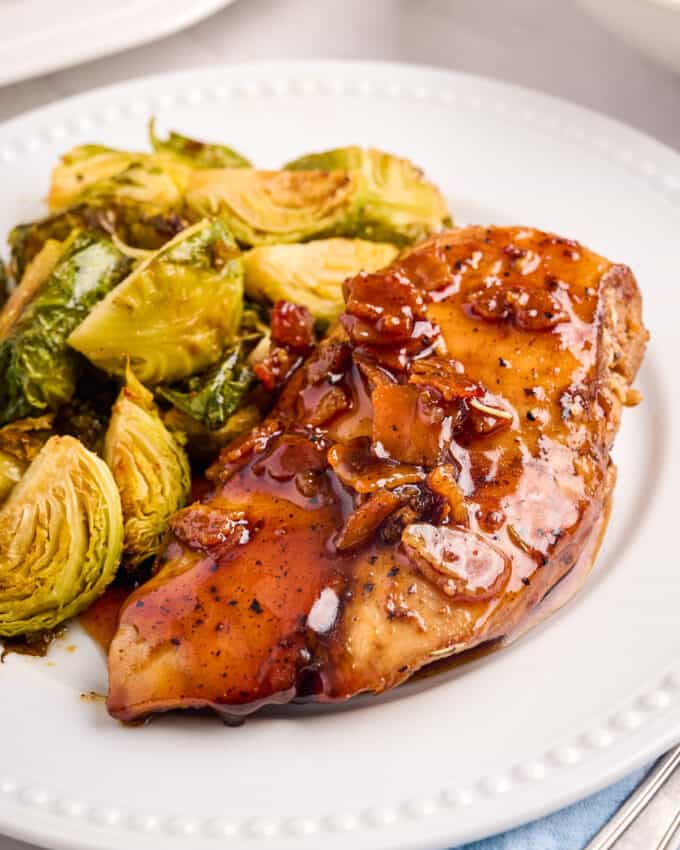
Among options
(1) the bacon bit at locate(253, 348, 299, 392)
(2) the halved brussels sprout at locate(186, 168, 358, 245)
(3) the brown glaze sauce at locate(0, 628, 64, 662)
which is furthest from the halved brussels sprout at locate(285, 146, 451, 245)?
(3) the brown glaze sauce at locate(0, 628, 64, 662)

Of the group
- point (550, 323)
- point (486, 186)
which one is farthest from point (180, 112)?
point (550, 323)

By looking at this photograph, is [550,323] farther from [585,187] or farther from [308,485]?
[585,187]

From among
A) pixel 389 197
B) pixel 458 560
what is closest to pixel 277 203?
pixel 389 197

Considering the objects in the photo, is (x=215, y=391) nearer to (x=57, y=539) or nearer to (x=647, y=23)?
(x=57, y=539)

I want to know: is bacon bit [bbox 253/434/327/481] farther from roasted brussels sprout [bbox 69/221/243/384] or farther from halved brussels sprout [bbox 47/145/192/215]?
halved brussels sprout [bbox 47/145/192/215]

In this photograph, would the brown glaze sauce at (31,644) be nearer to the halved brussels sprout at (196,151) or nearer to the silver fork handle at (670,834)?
the silver fork handle at (670,834)

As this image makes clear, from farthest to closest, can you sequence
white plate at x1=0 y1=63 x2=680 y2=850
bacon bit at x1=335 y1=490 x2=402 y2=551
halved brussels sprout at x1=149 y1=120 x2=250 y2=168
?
halved brussels sprout at x1=149 y1=120 x2=250 y2=168 < bacon bit at x1=335 y1=490 x2=402 y2=551 < white plate at x1=0 y1=63 x2=680 y2=850

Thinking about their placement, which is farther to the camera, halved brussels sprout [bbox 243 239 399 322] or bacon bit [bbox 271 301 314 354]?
halved brussels sprout [bbox 243 239 399 322]
